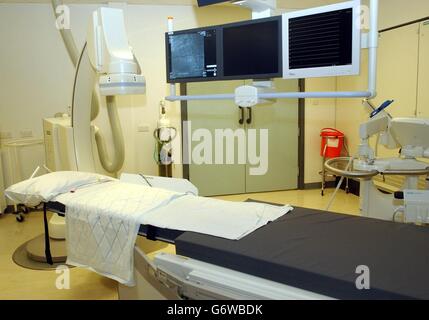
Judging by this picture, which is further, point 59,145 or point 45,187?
point 59,145

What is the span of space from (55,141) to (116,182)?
974 millimetres

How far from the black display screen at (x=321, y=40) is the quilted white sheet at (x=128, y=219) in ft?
2.52

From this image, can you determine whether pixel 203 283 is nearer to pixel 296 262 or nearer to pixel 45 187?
pixel 296 262

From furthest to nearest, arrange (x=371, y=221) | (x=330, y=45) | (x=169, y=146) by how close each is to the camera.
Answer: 1. (x=169, y=146)
2. (x=371, y=221)
3. (x=330, y=45)

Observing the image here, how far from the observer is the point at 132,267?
1772 millimetres

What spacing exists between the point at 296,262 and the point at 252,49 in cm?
106

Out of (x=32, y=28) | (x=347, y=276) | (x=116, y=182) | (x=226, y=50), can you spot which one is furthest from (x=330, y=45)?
(x=32, y=28)

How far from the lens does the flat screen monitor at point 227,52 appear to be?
1.75 m

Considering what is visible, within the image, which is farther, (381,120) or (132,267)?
(381,120)

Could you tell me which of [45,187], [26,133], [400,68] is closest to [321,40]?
[45,187]

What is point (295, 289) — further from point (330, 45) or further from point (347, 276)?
point (330, 45)

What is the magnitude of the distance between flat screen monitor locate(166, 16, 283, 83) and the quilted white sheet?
2.24 feet

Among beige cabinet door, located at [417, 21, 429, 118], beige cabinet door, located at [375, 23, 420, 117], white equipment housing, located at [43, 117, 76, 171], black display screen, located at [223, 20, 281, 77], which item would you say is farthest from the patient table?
beige cabinet door, located at [375, 23, 420, 117]

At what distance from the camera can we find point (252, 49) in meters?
1.81
